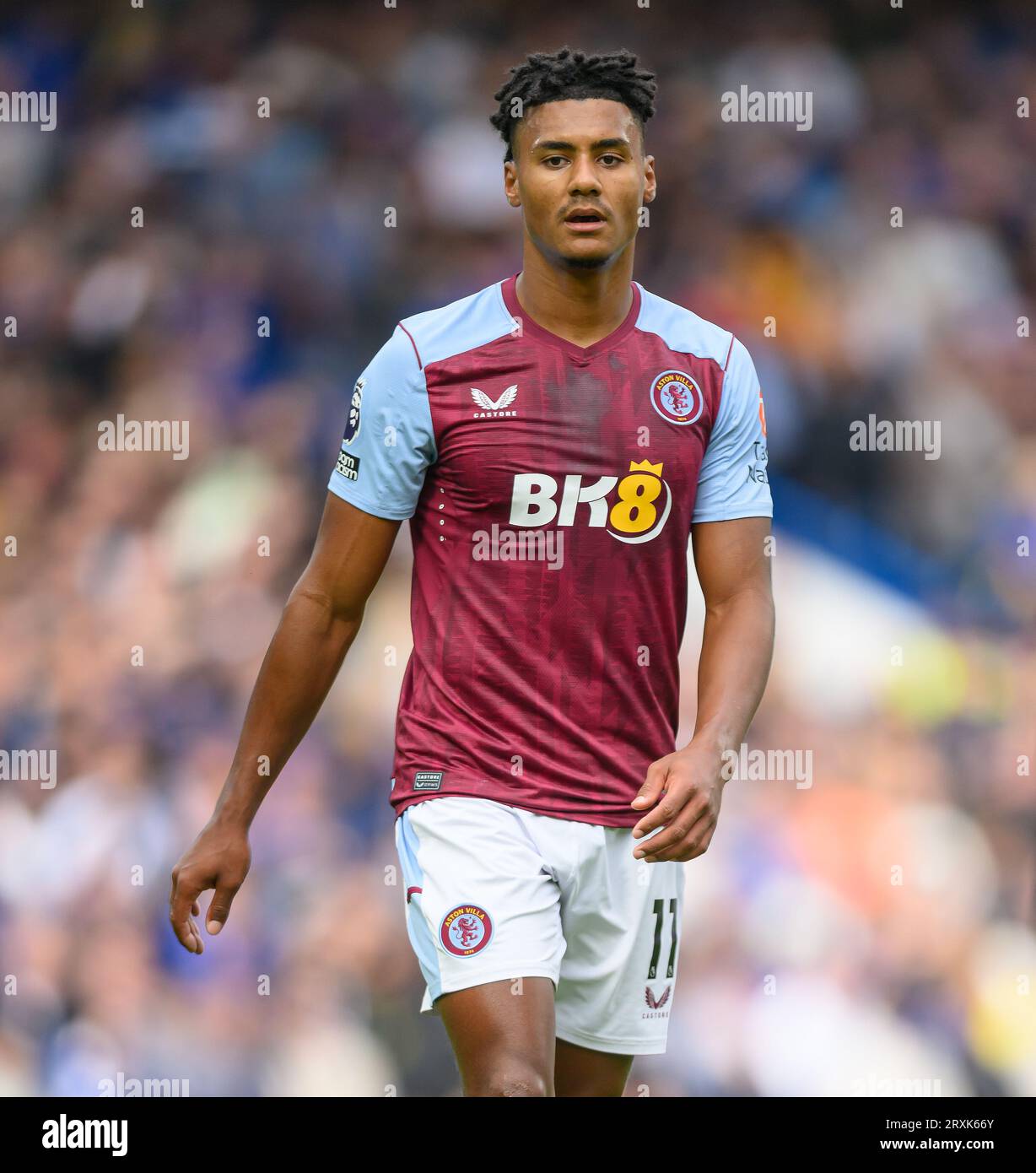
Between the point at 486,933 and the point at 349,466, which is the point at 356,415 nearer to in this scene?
the point at 349,466

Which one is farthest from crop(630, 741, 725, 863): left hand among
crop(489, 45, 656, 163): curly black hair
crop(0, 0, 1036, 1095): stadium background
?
crop(0, 0, 1036, 1095): stadium background

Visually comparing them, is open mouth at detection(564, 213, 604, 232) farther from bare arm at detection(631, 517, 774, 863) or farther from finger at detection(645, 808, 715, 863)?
finger at detection(645, 808, 715, 863)

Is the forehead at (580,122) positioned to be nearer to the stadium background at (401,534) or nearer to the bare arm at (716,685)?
the bare arm at (716,685)

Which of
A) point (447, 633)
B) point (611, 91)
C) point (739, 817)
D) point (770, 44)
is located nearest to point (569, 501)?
point (447, 633)

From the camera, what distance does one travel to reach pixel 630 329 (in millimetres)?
3441

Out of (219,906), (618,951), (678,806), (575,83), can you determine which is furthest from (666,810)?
(575,83)

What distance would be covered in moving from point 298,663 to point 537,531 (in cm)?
54

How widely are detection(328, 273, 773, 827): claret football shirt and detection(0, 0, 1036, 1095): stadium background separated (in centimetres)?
214

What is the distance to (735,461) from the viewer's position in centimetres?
342

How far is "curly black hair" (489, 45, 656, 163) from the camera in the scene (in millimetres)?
3350

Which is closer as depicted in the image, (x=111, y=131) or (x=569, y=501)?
(x=569, y=501)

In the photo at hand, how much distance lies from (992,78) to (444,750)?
3.44 meters

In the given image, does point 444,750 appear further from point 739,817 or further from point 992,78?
point 992,78
